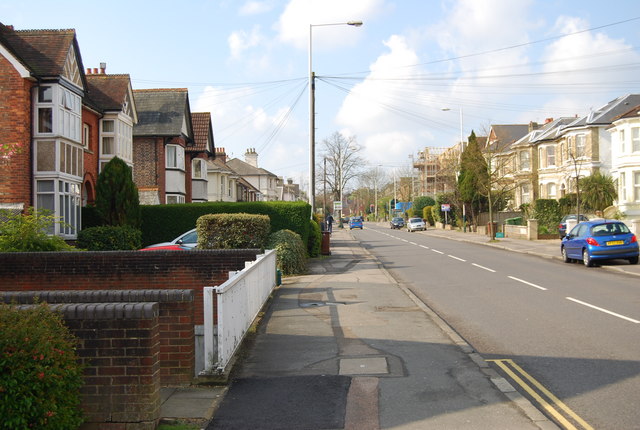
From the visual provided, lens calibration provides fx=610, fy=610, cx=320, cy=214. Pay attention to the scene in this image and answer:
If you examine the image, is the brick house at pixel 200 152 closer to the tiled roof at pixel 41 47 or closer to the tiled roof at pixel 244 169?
the tiled roof at pixel 41 47

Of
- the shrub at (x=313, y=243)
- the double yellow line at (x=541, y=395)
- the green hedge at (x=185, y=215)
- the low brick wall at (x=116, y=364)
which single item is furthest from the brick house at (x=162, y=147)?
the low brick wall at (x=116, y=364)

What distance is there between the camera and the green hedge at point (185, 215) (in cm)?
2442

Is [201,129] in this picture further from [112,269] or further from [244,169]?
[244,169]

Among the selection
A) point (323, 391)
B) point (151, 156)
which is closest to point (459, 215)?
point (151, 156)

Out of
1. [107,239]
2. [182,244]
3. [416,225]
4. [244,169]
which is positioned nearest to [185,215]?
[107,239]

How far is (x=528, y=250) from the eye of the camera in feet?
97.3

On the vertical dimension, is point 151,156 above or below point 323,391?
above

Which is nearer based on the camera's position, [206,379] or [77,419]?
[77,419]

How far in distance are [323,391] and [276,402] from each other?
1.88 feet

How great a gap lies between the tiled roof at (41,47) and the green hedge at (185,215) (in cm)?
610

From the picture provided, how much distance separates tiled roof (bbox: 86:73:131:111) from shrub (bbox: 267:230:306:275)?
44.1 ft

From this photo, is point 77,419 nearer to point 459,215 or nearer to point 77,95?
point 77,95

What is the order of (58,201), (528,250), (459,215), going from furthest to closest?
(459,215) < (528,250) < (58,201)

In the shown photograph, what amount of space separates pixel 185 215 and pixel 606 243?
52.3 feet
